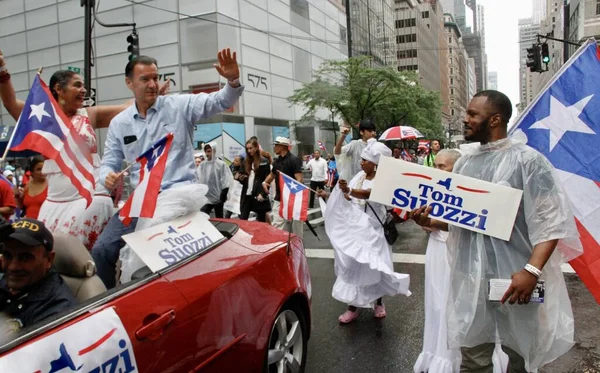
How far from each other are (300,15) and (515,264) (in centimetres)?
3386

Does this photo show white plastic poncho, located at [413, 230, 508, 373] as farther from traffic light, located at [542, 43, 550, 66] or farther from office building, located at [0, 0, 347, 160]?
office building, located at [0, 0, 347, 160]

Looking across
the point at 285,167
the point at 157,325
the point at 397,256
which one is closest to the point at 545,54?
the point at 397,256

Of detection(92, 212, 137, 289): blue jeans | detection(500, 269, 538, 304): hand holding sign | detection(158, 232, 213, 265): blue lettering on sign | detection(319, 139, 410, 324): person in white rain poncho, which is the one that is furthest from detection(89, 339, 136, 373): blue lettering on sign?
detection(319, 139, 410, 324): person in white rain poncho

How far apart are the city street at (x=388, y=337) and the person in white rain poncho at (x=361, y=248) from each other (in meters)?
0.22

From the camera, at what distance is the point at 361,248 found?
15.0 feet

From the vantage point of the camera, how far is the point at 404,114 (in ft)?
119

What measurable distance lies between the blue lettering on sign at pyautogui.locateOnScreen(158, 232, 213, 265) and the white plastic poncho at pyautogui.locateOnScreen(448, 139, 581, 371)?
4.52 feet

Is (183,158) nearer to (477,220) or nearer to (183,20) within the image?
(477,220)

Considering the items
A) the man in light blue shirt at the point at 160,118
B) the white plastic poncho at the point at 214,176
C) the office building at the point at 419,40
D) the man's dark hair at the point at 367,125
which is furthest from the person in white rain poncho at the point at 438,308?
the office building at the point at 419,40

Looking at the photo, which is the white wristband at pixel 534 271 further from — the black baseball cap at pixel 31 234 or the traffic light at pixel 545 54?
the traffic light at pixel 545 54

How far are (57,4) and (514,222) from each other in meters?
32.2

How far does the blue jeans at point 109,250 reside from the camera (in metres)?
2.64

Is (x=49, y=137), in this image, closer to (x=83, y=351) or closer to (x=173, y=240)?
(x=173, y=240)


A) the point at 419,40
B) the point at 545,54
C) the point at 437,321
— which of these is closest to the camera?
the point at 437,321
